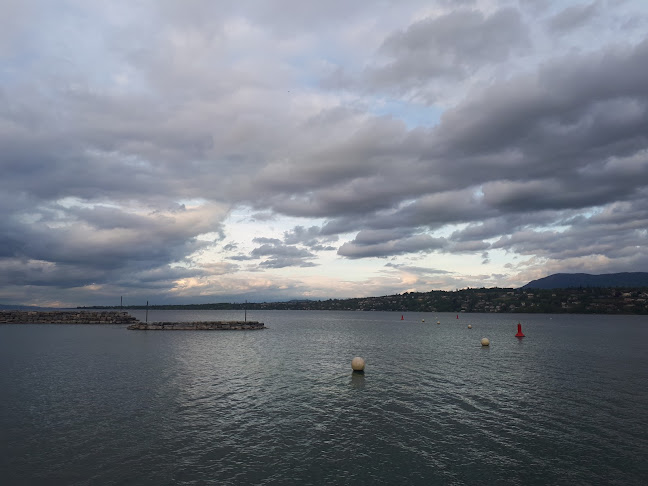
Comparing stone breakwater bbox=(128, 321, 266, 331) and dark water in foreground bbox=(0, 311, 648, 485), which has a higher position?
stone breakwater bbox=(128, 321, 266, 331)

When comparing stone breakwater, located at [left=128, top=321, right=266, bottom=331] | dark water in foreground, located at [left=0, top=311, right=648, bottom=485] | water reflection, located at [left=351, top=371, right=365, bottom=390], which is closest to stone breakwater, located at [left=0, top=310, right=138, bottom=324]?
stone breakwater, located at [left=128, top=321, right=266, bottom=331]

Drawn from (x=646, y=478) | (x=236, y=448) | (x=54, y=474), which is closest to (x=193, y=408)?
(x=236, y=448)

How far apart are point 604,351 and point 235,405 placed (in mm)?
68551

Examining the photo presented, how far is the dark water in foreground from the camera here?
19.0 meters

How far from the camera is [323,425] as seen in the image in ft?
85.5

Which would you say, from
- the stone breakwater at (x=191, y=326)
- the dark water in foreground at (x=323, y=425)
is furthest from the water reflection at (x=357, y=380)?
the stone breakwater at (x=191, y=326)

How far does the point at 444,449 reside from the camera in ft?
71.4

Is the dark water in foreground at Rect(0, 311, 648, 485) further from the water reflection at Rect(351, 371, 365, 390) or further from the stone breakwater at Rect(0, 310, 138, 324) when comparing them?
the stone breakwater at Rect(0, 310, 138, 324)

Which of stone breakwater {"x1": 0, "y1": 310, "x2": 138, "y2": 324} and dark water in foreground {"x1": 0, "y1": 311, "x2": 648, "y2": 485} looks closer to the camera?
dark water in foreground {"x1": 0, "y1": 311, "x2": 648, "y2": 485}

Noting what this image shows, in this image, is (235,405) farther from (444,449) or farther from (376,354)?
(376,354)

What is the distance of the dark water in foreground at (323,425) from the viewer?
62.3 ft

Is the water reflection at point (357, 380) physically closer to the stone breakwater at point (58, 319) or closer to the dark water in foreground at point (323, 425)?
the dark water in foreground at point (323, 425)

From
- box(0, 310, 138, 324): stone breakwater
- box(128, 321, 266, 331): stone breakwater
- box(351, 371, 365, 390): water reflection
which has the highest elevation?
box(0, 310, 138, 324): stone breakwater

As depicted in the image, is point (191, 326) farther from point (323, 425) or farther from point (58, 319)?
point (323, 425)
